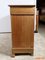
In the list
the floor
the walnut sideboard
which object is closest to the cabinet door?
the walnut sideboard

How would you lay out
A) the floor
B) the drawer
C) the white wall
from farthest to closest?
the white wall
the floor
the drawer

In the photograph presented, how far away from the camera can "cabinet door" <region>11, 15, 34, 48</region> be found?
243cm

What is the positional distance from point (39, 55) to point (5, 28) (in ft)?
5.19

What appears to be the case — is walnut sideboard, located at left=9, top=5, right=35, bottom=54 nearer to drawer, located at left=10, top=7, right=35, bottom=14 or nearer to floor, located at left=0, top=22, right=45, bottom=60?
drawer, located at left=10, top=7, right=35, bottom=14

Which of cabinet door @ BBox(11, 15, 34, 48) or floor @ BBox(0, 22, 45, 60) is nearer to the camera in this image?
cabinet door @ BBox(11, 15, 34, 48)

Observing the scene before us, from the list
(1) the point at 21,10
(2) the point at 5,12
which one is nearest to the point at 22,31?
(1) the point at 21,10

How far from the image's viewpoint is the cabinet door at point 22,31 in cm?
243

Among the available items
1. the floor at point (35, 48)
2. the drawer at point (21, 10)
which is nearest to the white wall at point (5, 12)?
the floor at point (35, 48)

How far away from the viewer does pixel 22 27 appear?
2.46 metres

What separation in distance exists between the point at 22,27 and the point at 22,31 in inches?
2.9

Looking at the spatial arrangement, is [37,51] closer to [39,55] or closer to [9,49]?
[39,55]

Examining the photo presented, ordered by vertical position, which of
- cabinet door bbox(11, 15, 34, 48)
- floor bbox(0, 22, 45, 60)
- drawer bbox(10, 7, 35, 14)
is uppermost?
drawer bbox(10, 7, 35, 14)

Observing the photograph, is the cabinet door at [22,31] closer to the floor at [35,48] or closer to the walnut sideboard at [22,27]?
the walnut sideboard at [22,27]

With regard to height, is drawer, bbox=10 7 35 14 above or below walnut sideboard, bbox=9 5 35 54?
above
